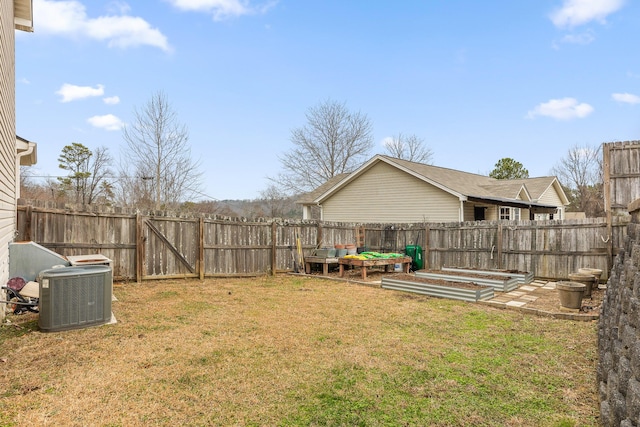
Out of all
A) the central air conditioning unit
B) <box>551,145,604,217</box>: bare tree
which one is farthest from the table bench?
<box>551,145,604,217</box>: bare tree

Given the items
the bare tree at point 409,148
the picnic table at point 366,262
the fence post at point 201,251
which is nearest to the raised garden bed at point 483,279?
the picnic table at point 366,262

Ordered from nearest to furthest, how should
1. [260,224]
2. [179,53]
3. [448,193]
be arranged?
1. [260,224]
2. [448,193]
3. [179,53]

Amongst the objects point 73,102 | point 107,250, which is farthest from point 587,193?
point 73,102

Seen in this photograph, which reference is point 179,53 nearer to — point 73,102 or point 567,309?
point 73,102

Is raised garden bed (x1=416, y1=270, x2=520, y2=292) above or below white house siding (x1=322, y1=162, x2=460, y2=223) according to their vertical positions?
below

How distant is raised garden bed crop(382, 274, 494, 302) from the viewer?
275 inches

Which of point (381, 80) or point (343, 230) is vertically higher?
point (381, 80)

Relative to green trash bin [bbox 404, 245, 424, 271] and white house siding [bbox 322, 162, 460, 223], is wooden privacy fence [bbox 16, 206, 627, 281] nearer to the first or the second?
green trash bin [bbox 404, 245, 424, 271]

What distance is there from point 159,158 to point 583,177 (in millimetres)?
35344

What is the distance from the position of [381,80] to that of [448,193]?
1060cm

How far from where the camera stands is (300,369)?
3.43 metres

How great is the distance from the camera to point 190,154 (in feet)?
61.4

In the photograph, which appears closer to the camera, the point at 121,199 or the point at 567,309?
the point at 567,309

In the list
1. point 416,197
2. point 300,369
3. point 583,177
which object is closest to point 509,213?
point 416,197
